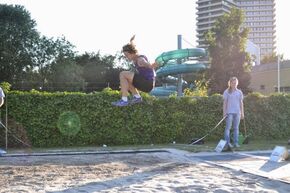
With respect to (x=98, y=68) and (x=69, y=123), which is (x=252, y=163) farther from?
(x=98, y=68)

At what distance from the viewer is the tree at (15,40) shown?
166ft

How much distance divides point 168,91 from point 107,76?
35016 millimetres

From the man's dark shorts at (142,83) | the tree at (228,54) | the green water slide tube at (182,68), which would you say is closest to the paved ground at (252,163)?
the man's dark shorts at (142,83)

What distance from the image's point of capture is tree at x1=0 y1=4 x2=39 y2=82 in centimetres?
5072

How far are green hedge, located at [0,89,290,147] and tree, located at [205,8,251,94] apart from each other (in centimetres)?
2311

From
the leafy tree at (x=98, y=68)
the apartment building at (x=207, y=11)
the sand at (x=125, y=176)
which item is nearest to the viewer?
the sand at (x=125, y=176)

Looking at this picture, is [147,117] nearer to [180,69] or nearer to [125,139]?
[125,139]

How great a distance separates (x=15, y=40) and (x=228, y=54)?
2455cm

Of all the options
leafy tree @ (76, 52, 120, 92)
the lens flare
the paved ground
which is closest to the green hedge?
the lens flare

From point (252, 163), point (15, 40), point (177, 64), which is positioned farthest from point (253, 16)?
point (252, 163)

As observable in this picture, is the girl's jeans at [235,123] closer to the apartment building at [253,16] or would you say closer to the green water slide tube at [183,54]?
the green water slide tube at [183,54]

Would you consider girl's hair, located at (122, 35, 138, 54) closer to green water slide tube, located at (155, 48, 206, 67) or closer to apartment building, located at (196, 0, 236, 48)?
green water slide tube, located at (155, 48, 206, 67)

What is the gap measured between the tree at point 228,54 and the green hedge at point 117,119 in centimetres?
2311

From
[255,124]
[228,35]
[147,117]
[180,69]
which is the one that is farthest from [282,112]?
[228,35]
